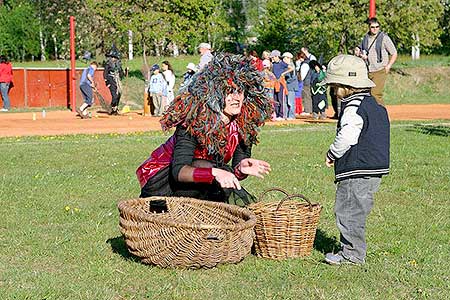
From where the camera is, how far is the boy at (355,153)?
6125mm

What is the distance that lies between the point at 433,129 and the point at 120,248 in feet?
42.5

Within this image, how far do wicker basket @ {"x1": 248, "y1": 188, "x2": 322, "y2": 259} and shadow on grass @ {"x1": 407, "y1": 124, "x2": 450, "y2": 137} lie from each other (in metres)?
11.2

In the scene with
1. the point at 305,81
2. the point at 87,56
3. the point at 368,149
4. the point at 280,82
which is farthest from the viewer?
the point at 87,56

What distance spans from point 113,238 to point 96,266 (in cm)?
99

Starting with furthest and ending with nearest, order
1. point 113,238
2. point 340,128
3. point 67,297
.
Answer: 1. point 113,238
2. point 340,128
3. point 67,297

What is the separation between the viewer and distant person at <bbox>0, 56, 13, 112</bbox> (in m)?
27.4

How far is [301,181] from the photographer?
10250mm

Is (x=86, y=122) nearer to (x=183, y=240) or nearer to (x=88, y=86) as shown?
(x=88, y=86)

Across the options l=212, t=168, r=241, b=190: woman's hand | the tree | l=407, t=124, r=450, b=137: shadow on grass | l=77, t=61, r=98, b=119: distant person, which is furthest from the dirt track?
the tree

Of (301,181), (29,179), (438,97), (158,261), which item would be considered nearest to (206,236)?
(158,261)

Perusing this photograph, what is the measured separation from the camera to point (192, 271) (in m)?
5.93

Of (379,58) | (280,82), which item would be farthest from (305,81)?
(379,58)

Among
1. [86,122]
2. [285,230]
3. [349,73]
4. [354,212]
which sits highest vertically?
[349,73]

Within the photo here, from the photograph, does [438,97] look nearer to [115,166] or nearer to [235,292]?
[115,166]
